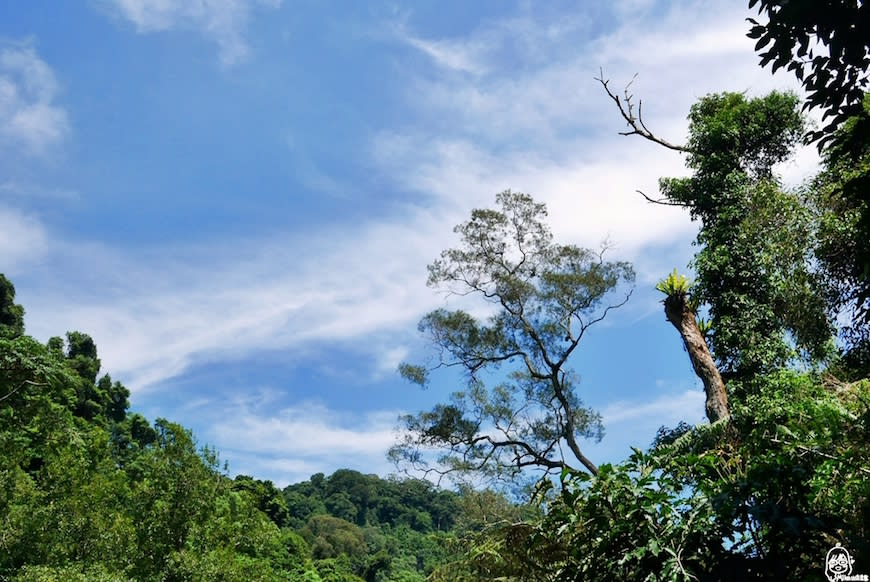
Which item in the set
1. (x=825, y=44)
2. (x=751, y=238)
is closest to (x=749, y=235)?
(x=751, y=238)

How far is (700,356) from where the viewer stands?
13633 mm

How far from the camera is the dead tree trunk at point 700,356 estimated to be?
13.5m

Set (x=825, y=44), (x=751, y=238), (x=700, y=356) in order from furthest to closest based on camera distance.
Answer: (x=751, y=238) → (x=700, y=356) → (x=825, y=44)

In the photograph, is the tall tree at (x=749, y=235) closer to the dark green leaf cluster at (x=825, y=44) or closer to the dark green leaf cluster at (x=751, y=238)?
the dark green leaf cluster at (x=751, y=238)

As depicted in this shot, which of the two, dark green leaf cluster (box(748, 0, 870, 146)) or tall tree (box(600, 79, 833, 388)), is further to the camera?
tall tree (box(600, 79, 833, 388))

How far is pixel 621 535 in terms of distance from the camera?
3574mm

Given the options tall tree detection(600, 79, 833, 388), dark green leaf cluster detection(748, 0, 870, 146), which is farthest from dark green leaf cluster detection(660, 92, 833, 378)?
dark green leaf cluster detection(748, 0, 870, 146)

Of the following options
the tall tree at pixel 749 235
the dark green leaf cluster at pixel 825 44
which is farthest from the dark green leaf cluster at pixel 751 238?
the dark green leaf cluster at pixel 825 44

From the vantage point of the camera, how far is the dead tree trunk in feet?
44.2

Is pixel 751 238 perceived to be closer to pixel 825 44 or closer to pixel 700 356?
pixel 700 356

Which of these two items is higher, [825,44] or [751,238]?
[751,238]

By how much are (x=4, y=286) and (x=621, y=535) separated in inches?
1323

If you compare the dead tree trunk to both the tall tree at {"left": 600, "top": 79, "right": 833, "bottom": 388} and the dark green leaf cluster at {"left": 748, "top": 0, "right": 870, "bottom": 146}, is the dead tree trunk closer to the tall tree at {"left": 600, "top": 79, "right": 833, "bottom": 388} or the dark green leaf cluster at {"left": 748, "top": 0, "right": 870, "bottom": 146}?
the tall tree at {"left": 600, "top": 79, "right": 833, "bottom": 388}

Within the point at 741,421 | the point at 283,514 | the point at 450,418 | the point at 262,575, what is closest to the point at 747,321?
the point at 741,421
